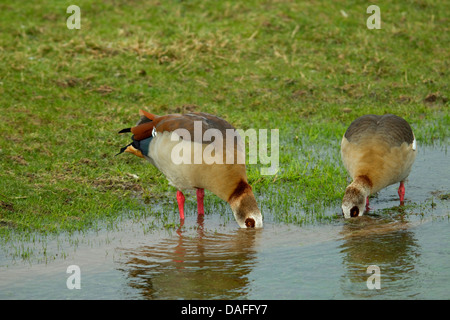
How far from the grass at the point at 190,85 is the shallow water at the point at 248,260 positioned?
2.09 feet

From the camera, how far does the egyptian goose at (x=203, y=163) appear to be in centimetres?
816

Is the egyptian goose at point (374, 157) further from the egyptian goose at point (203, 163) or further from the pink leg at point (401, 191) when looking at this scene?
the egyptian goose at point (203, 163)

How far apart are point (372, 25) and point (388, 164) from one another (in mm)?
7229

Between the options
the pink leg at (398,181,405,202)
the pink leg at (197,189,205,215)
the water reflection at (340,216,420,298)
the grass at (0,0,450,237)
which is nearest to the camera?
the water reflection at (340,216,420,298)

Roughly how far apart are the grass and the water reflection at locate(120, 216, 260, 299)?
1021 millimetres

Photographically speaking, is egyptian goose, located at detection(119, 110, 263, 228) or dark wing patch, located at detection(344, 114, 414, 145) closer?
egyptian goose, located at detection(119, 110, 263, 228)

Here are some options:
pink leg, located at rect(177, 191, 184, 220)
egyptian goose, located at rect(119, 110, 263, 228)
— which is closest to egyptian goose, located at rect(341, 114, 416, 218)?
egyptian goose, located at rect(119, 110, 263, 228)

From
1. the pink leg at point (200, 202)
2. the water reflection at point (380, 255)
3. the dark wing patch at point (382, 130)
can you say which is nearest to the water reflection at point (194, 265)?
the pink leg at point (200, 202)

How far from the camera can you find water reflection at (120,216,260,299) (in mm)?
6535

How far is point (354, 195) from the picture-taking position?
27.6 ft

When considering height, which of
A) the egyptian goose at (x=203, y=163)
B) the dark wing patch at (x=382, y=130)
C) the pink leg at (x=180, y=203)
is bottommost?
the pink leg at (x=180, y=203)

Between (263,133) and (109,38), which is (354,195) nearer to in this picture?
(263,133)

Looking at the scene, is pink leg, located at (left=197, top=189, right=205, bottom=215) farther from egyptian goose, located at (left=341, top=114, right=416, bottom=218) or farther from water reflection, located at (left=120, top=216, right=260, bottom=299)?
egyptian goose, located at (left=341, top=114, right=416, bottom=218)

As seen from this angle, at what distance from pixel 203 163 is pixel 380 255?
2.29 meters
